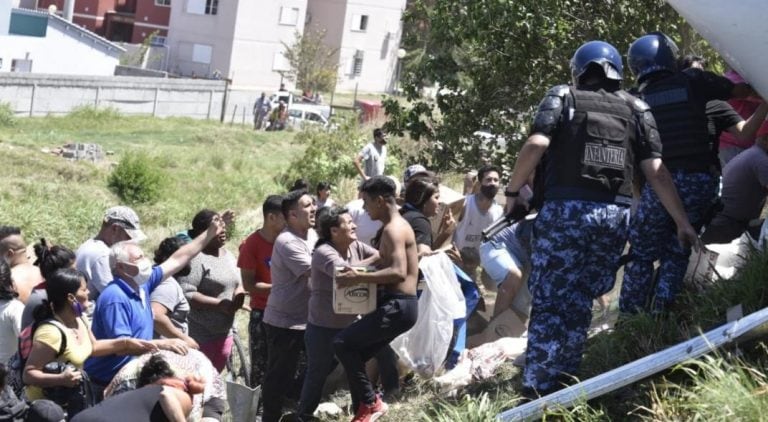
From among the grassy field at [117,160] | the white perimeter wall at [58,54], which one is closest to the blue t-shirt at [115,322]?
the grassy field at [117,160]

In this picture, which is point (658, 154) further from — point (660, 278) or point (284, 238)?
point (284, 238)

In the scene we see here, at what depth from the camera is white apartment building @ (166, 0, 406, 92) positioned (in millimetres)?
59156

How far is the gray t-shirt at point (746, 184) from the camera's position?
7.73m

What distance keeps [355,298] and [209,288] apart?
61.7 inches

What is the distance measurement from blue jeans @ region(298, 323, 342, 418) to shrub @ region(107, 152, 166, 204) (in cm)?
1620

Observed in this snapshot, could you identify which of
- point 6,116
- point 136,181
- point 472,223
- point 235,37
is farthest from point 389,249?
point 235,37

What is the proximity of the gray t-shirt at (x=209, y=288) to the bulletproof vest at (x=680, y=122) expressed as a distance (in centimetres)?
332

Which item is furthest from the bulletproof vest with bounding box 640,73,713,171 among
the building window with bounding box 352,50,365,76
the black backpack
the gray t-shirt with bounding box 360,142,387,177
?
the building window with bounding box 352,50,365,76

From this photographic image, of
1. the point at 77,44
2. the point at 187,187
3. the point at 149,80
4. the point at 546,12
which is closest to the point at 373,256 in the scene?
the point at 546,12

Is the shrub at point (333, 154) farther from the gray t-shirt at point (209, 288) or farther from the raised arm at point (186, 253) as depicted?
the raised arm at point (186, 253)

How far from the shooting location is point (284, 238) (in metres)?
8.02

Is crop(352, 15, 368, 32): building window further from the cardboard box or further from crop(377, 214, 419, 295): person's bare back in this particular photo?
the cardboard box

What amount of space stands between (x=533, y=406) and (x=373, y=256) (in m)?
2.04

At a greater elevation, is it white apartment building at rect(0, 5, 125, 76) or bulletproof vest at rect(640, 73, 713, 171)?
bulletproof vest at rect(640, 73, 713, 171)
